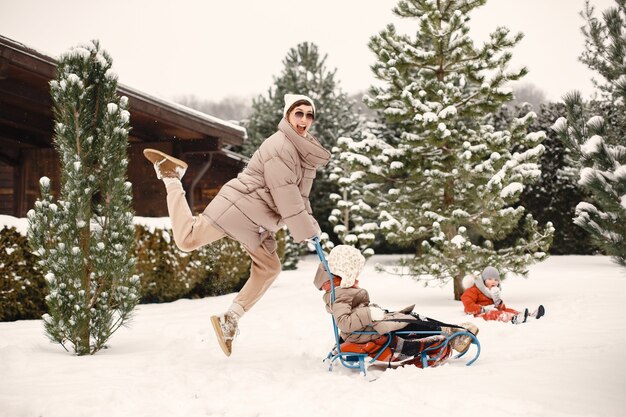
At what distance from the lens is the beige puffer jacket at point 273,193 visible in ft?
14.1

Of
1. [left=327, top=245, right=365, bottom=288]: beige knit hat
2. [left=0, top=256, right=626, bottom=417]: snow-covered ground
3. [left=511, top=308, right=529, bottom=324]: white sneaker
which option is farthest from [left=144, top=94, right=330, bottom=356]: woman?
[left=511, top=308, right=529, bottom=324]: white sneaker

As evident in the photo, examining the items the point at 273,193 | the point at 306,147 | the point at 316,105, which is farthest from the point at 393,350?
the point at 316,105

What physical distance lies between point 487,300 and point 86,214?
503 centimetres

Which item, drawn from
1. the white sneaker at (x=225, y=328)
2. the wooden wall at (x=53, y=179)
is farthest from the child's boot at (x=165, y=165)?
the wooden wall at (x=53, y=179)

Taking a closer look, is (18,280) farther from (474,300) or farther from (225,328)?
(474,300)

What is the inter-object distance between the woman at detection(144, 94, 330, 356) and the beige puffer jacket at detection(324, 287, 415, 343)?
536 mm

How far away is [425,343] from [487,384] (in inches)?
29.9

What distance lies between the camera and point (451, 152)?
29.8ft

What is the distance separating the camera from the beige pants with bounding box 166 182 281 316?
14.5 ft

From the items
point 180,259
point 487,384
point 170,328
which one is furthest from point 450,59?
point 487,384

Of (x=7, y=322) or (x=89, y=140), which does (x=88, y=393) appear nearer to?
(x=89, y=140)

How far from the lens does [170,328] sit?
6266mm

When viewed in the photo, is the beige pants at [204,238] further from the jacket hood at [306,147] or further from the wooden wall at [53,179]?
the wooden wall at [53,179]

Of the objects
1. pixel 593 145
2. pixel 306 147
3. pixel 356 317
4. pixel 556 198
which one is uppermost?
pixel 556 198
